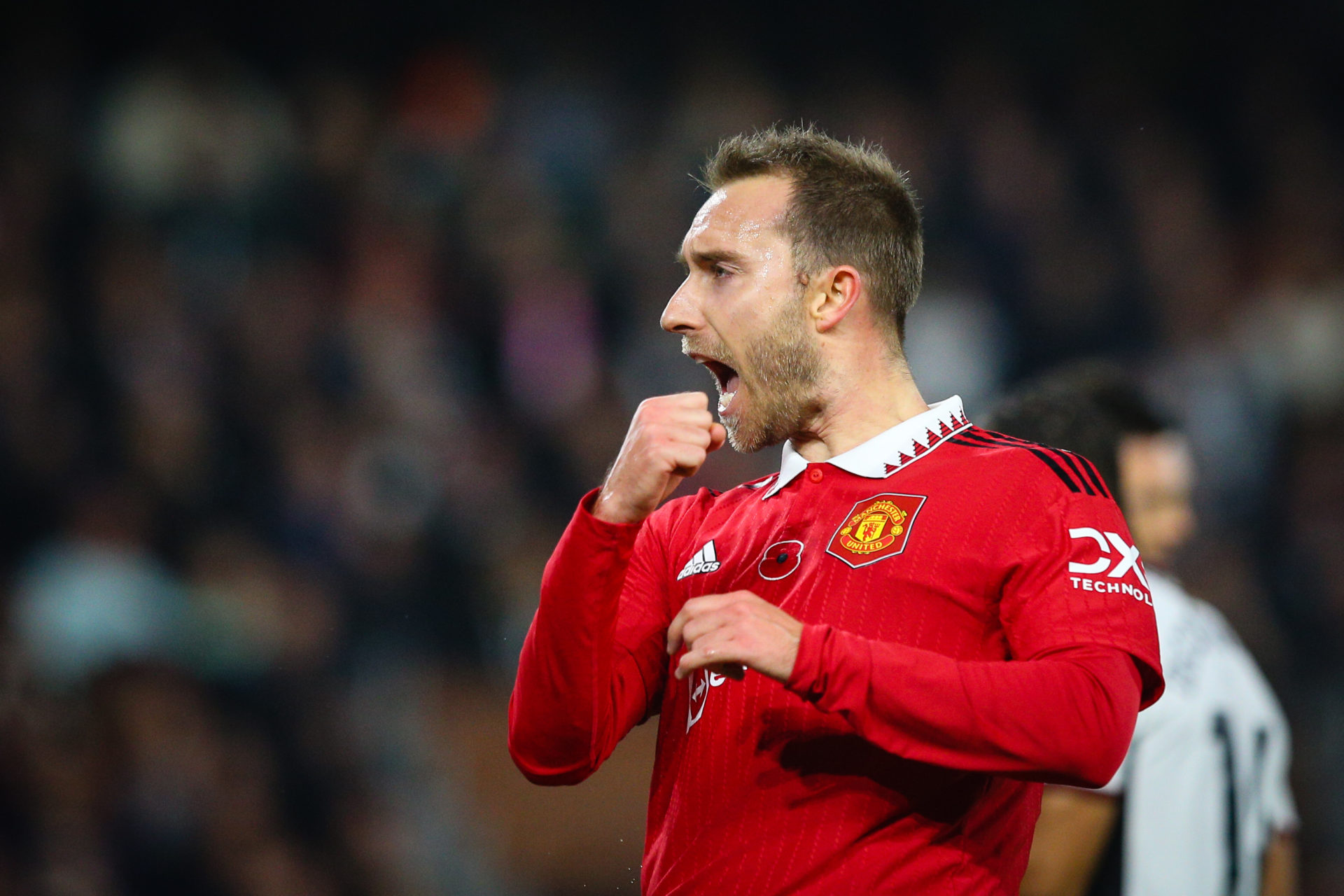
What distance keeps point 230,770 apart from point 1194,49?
6.48 metres

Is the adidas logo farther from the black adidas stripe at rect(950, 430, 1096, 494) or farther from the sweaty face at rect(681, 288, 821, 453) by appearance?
the black adidas stripe at rect(950, 430, 1096, 494)

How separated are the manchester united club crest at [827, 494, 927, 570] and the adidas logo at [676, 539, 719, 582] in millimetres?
251

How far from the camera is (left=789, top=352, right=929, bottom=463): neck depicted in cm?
232

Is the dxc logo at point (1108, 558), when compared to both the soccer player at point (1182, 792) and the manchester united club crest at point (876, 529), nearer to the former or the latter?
the manchester united club crest at point (876, 529)

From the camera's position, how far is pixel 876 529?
2096 millimetres

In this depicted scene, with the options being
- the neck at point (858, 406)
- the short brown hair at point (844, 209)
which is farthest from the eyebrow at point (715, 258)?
the neck at point (858, 406)

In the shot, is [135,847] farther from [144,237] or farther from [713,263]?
[713,263]

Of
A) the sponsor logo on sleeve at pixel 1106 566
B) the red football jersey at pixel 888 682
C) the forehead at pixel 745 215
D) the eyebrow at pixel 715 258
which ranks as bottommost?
the red football jersey at pixel 888 682

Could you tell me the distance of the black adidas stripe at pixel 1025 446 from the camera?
207cm

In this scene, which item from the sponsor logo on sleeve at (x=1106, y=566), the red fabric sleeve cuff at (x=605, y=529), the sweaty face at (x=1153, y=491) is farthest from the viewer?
the sweaty face at (x=1153, y=491)

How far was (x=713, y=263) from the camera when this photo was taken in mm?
2324

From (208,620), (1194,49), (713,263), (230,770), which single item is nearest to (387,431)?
(208,620)

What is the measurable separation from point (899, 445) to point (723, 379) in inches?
14.6

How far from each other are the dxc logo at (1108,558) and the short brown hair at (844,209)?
594mm
